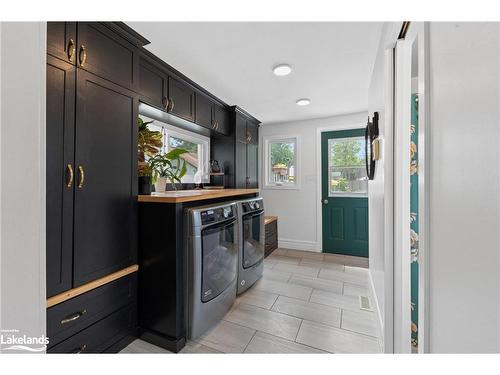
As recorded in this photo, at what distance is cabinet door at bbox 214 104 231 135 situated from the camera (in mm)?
2814

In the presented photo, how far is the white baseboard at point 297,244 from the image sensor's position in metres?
3.70

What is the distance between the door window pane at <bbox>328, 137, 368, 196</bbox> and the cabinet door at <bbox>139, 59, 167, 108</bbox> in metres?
2.75

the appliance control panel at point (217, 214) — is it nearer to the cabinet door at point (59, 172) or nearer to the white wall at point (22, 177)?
the cabinet door at point (59, 172)

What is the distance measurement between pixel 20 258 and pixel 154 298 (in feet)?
4.21

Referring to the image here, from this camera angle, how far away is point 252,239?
239cm

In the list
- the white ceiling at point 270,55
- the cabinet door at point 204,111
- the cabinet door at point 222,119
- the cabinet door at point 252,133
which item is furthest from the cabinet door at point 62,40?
the cabinet door at point 252,133

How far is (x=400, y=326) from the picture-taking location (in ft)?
4.04

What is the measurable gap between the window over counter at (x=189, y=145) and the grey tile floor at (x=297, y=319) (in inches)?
66.4

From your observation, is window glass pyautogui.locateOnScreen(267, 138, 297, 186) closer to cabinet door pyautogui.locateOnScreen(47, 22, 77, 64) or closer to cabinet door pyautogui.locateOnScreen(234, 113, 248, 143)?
cabinet door pyautogui.locateOnScreen(234, 113, 248, 143)

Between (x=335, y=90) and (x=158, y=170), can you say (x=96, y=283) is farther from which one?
(x=335, y=90)

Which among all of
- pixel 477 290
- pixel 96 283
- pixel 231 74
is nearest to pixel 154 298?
pixel 96 283

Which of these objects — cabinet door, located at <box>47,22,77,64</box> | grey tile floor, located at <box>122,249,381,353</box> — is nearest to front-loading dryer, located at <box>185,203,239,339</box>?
grey tile floor, located at <box>122,249,381,353</box>

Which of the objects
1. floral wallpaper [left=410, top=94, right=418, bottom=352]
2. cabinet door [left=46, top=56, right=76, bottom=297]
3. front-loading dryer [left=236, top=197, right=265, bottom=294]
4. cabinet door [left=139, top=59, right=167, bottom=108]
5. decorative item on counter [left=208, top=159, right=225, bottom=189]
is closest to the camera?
cabinet door [left=46, top=56, right=76, bottom=297]
